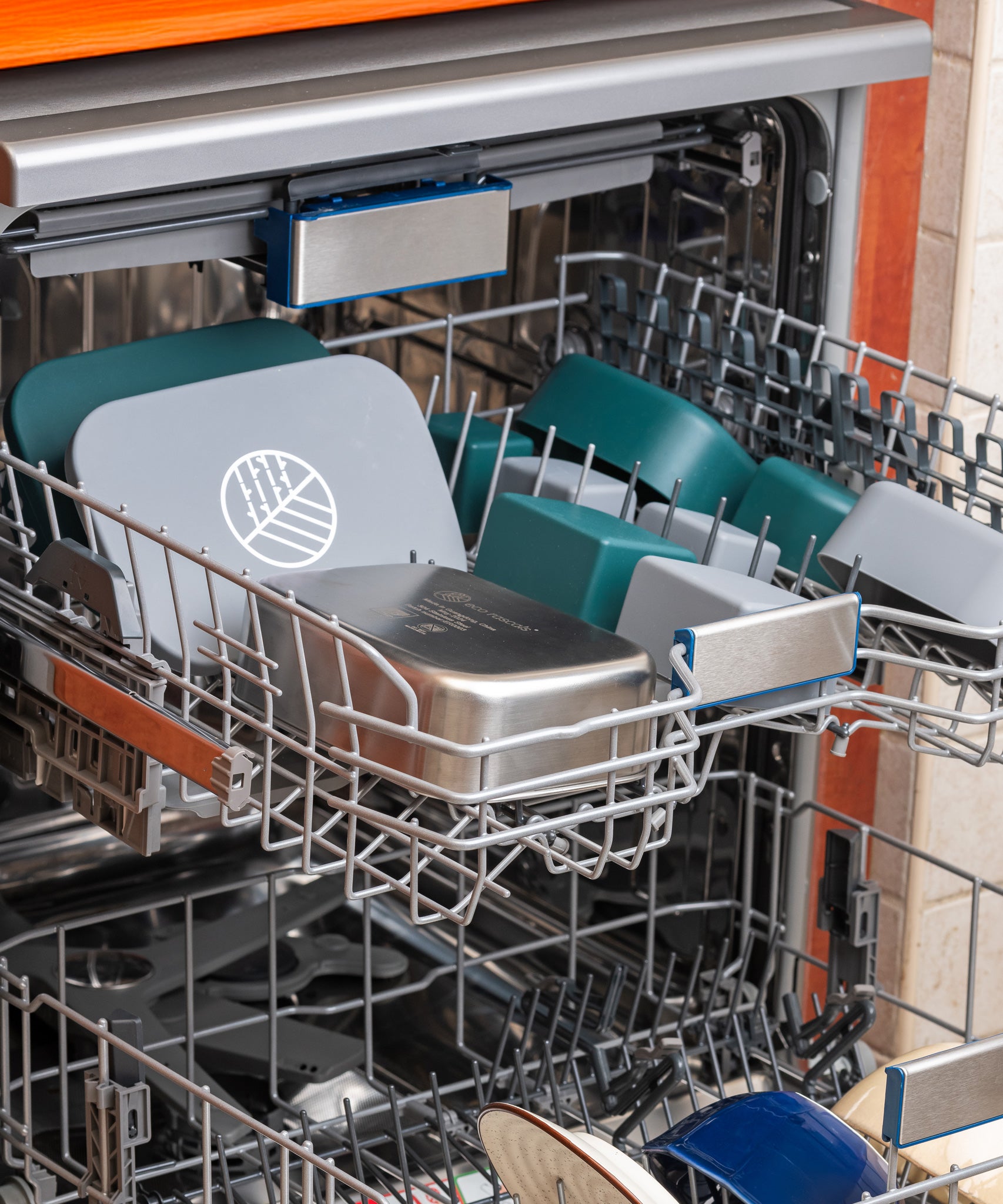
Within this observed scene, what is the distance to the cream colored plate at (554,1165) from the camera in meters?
0.80

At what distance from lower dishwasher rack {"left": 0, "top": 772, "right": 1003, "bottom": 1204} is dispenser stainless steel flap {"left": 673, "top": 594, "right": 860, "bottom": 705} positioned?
304mm

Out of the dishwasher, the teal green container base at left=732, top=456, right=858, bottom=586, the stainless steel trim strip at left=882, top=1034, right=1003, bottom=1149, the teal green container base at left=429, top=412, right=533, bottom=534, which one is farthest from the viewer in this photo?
the teal green container base at left=429, top=412, right=533, bottom=534

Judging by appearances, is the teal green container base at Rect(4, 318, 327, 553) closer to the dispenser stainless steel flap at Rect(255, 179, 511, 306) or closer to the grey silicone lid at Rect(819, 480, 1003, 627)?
the dispenser stainless steel flap at Rect(255, 179, 511, 306)

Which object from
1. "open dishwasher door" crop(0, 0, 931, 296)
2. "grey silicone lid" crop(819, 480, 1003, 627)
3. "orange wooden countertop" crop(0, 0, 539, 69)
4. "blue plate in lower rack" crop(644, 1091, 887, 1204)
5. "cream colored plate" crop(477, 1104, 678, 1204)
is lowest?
"blue plate in lower rack" crop(644, 1091, 887, 1204)

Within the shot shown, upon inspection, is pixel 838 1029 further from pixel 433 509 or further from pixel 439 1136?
pixel 433 509

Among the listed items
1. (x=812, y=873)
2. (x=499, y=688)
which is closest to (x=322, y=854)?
(x=812, y=873)

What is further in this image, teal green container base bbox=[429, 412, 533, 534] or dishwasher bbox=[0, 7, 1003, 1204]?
teal green container base bbox=[429, 412, 533, 534]

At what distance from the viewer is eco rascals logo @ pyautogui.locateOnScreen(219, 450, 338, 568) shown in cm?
102

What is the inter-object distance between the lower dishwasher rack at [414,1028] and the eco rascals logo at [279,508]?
18cm

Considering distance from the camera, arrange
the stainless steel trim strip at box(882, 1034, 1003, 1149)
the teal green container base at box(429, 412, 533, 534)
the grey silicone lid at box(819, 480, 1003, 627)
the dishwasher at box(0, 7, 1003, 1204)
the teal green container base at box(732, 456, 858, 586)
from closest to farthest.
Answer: the stainless steel trim strip at box(882, 1034, 1003, 1149)
the dishwasher at box(0, 7, 1003, 1204)
the grey silicone lid at box(819, 480, 1003, 627)
the teal green container base at box(732, 456, 858, 586)
the teal green container base at box(429, 412, 533, 534)

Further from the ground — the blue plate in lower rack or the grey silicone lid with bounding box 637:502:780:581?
the grey silicone lid with bounding box 637:502:780:581

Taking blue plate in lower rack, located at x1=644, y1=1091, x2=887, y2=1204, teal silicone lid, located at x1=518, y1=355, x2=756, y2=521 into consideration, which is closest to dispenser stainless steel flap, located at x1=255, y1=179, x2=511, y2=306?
teal silicone lid, located at x1=518, y1=355, x2=756, y2=521

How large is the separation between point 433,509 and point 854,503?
247 millimetres

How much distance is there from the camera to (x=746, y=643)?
0.81 m
